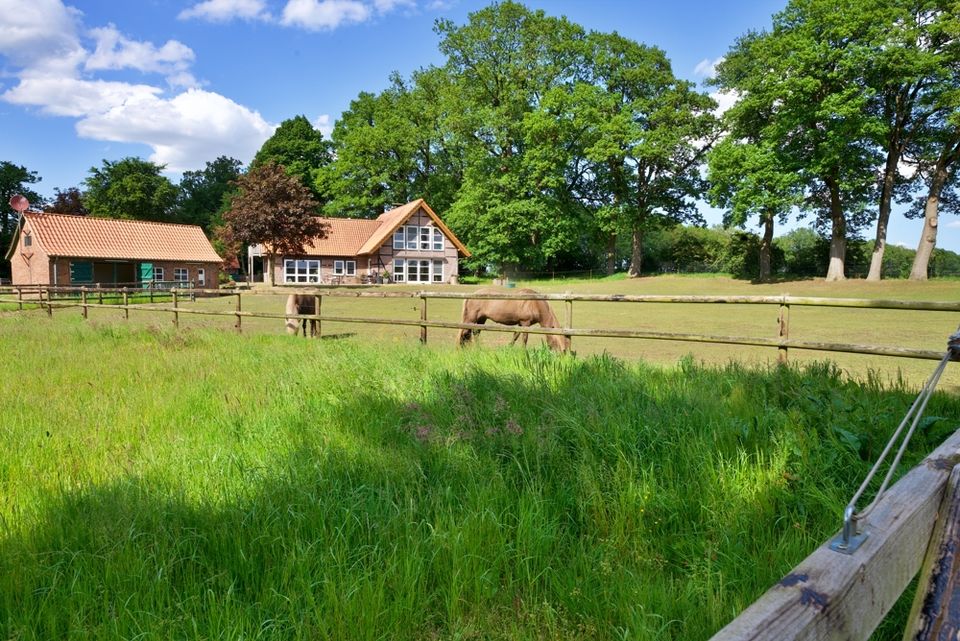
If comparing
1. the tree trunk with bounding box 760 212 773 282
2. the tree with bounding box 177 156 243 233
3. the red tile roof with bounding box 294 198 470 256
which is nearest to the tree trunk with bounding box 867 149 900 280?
the tree trunk with bounding box 760 212 773 282

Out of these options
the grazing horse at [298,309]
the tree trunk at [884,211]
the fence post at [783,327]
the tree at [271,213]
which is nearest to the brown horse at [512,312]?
the grazing horse at [298,309]

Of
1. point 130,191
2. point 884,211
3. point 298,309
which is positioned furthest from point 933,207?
point 130,191

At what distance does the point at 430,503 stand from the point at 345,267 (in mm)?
46877

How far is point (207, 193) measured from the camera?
230 feet

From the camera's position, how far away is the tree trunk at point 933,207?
94.3ft

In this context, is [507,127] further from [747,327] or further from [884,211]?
[747,327]

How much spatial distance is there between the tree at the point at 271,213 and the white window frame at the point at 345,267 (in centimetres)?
928

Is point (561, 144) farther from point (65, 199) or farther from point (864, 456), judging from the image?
point (65, 199)

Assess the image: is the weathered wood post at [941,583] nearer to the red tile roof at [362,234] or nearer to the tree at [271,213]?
the tree at [271,213]

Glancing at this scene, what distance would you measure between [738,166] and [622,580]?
3578 cm

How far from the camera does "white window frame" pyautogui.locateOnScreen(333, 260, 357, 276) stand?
4734cm

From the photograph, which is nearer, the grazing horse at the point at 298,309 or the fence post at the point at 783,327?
the fence post at the point at 783,327

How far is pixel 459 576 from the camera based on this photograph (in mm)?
2197

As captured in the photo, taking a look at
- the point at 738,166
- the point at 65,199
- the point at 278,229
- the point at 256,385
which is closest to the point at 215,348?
the point at 256,385
